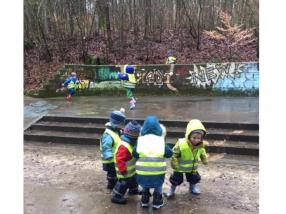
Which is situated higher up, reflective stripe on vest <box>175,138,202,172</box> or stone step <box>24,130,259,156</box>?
reflective stripe on vest <box>175,138,202,172</box>

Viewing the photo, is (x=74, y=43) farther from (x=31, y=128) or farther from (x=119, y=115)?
(x=119, y=115)

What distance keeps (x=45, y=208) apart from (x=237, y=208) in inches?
117

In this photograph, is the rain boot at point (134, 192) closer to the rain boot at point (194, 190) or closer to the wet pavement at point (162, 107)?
the rain boot at point (194, 190)

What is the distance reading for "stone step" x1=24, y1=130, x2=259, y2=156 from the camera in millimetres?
8773

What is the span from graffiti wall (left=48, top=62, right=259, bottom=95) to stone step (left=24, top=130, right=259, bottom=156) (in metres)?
6.12

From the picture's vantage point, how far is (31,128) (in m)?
11.1

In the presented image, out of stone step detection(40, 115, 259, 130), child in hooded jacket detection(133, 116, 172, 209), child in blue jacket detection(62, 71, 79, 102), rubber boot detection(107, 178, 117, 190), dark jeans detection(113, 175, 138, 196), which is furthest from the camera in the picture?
child in blue jacket detection(62, 71, 79, 102)

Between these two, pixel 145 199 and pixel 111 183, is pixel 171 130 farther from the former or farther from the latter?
pixel 145 199

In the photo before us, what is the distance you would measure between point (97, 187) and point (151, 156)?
187 cm

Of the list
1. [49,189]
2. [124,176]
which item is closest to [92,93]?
[49,189]

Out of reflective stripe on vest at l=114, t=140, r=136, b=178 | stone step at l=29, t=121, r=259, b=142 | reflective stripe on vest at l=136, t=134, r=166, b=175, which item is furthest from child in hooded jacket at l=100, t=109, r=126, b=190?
stone step at l=29, t=121, r=259, b=142

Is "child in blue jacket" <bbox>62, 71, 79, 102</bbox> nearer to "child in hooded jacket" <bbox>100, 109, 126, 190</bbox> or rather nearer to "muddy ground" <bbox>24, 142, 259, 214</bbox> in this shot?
"muddy ground" <bbox>24, 142, 259, 214</bbox>

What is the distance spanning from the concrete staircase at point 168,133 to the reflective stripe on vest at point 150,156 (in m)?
3.73

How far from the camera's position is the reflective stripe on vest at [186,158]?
601 cm
